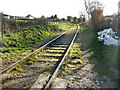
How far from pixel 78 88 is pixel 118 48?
201 inches

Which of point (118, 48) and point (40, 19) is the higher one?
point (40, 19)

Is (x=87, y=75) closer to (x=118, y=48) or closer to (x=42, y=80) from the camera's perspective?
(x=42, y=80)

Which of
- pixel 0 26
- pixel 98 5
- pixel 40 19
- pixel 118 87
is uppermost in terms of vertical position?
pixel 98 5

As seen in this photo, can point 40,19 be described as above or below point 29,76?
above

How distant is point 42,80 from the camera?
363 cm

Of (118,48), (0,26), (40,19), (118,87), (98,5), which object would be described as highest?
(98,5)

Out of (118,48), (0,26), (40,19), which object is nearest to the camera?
(118,48)

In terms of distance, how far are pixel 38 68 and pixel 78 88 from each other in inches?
72.2

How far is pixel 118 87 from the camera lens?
342 centimetres

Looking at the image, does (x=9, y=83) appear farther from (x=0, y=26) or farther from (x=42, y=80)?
(x=0, y=26)

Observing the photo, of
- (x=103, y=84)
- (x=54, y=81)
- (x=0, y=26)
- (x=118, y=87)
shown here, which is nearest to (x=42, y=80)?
(x=54, y=81)

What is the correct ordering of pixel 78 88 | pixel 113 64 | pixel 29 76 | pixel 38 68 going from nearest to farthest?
pixel 78 88
pixel 29 76
pixel 38 68
pixel 113 64

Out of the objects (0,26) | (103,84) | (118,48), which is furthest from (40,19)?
(103,84)

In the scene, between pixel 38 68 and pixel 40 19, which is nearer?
pixel 38 68
